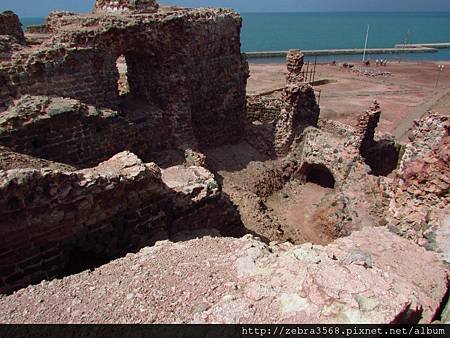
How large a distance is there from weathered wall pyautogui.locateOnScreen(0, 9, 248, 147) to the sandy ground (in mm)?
13913

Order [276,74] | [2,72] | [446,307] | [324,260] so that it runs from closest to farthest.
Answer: [324,260] < [446,307] < [2,72] < [276,74]

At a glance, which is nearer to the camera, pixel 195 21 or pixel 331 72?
pixel 195 21

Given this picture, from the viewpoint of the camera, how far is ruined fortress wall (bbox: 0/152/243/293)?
4.09 m

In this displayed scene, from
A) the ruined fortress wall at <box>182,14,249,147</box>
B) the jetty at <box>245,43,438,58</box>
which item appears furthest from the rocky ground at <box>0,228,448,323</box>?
the jetty at <box>245,43,438,58</box>

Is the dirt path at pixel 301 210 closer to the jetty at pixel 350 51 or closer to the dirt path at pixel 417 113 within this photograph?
the dirt path at pixel 417 113

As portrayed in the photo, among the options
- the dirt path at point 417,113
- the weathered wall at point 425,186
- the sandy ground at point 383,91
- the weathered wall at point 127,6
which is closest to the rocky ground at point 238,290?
the weathered wall at point 425,186

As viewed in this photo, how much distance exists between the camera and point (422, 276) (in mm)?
4125

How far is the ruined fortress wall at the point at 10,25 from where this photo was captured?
13.2m

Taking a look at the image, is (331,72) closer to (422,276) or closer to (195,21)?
(195,21)

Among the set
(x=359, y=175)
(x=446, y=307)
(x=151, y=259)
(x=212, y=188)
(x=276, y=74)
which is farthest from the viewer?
(x=276, y=74)

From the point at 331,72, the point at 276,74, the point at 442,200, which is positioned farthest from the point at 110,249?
the point at 331,72

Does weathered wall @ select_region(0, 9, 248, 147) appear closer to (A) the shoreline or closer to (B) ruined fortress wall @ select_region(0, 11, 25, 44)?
(B) ruined fortress wall @ select_region(0, 11, 25, 44)

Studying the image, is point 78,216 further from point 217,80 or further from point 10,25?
point 10,25

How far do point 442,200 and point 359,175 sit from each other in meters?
5.48
